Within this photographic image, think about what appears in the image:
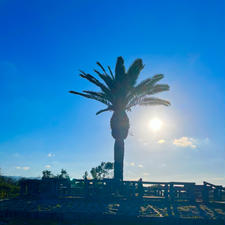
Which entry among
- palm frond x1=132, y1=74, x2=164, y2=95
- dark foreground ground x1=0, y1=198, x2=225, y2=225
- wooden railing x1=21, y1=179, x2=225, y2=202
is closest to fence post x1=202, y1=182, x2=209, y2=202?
wooden railing x1=21, y1=179, x2=225, y2=202

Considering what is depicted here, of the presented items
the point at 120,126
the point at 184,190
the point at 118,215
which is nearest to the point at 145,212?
the point at 118,215

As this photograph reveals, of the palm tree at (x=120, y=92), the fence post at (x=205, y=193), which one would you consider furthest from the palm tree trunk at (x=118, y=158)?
the fence post at (x=205, y=193)

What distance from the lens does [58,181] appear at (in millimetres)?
15039

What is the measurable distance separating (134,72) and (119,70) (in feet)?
4.63

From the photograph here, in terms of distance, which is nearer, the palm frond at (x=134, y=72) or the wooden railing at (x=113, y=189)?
the wooden railing at (x=113, y=189)

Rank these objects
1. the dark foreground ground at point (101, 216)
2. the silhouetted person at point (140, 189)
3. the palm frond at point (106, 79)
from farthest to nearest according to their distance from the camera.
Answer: the palm frond at point (106, 79) → the silhouetted person at point (140, 189) → the dark foreground ground at point (101, 216)

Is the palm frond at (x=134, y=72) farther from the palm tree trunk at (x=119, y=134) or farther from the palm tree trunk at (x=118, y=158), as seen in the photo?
the palm tree trunk at (x=118, y=158)

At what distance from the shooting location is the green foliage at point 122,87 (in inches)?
816

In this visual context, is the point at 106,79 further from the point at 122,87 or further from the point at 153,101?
the point at 153,101

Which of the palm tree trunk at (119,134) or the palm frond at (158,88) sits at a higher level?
the palm frond at (158,88)

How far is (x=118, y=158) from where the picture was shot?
1970 cm

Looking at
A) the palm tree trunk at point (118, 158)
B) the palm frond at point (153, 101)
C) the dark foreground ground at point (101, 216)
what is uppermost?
the palm frond at point (153, 101)

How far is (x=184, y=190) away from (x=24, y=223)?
9923 mm

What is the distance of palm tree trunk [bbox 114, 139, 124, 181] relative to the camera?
19.4 m
